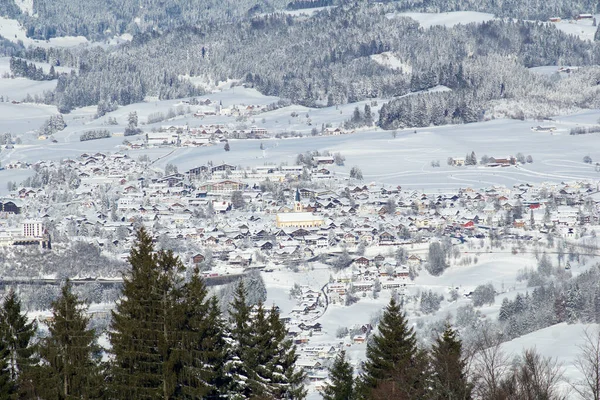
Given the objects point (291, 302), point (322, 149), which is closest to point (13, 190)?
point (322, 149)

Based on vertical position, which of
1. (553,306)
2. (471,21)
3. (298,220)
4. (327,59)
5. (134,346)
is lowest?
(553,306)

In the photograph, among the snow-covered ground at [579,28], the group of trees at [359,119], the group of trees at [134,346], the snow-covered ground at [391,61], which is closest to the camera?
the group of trees at [134,346]

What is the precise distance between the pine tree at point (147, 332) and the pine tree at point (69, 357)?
13.7 inches

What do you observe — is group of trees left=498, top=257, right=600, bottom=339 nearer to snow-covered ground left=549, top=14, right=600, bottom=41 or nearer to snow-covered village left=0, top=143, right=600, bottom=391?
snow-covered village left=0, top=143, right=600, bottom=391

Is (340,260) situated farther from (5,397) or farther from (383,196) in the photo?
(5,397)

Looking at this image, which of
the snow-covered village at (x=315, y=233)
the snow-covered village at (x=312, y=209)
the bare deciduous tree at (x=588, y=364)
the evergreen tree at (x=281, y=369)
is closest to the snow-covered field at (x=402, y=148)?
the snow-covered village at (x=312, y=209)

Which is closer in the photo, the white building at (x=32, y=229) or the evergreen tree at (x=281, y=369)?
the evergreen tree at (x=281, y=369)

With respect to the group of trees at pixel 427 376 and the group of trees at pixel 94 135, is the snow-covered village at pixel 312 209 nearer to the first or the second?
the group of trees at pixel 427 376

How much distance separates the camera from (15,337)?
23109 mm

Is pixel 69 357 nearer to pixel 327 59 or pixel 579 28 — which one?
pixel 327 59

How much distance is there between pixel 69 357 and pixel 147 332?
3.86 ft

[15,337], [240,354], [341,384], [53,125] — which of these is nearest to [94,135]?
[53,125]

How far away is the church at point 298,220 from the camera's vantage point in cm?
7275

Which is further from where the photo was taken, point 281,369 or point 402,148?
point 402,148
